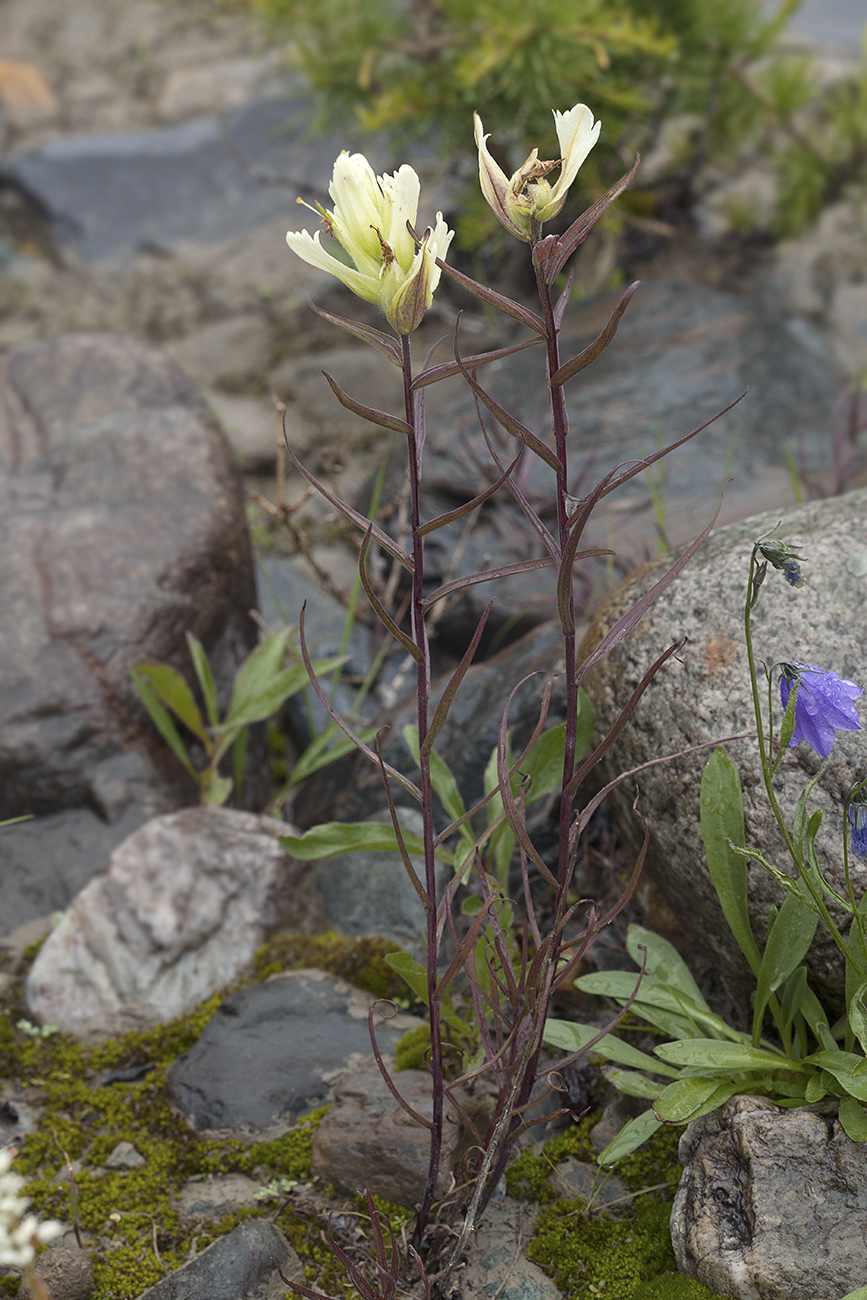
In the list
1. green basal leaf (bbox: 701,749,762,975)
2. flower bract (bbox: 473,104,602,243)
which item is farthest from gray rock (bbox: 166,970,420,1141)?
flower bract (bbox: 473,104,602,243)

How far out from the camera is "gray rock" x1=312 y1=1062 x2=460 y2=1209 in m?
1.81

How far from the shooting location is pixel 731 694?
1.85m

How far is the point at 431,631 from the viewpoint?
3.28m

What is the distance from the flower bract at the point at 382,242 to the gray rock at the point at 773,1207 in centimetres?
135

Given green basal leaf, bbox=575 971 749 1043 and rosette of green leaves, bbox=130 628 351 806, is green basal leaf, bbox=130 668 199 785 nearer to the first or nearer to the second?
rosette of green leaves, bbox=130 628 351 806

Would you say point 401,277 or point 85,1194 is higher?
point 401,277

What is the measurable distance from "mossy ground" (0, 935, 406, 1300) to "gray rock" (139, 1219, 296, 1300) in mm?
55

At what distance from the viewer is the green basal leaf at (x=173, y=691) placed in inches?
103

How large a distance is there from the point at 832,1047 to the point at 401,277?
1.36 metres

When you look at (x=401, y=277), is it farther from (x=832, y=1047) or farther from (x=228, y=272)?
(x=228, y=272)

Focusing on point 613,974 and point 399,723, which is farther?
point 399,723

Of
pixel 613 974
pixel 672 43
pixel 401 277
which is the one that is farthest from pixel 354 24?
pixel 613 974

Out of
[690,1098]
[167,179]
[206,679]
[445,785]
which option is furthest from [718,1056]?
[167,179]

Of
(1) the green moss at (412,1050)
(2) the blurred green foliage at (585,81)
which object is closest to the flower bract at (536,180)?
(1) the green moss at (412,1050)
